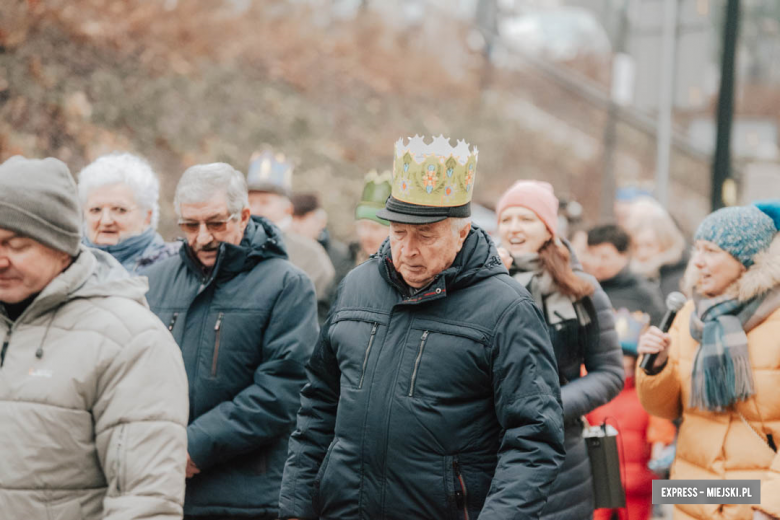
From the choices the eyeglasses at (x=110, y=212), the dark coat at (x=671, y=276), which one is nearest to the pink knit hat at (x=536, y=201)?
the eyeglasses at (x=110, y=212)

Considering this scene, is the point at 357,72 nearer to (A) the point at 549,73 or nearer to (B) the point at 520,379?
(A) the point at 549,73

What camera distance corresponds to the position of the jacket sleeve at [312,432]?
3420mm

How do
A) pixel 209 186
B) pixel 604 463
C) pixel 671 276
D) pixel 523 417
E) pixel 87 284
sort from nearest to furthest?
pixel 87 284 < pixel 523 417 < pixel 209 186 < pixel 604 463 < pixel 671 276

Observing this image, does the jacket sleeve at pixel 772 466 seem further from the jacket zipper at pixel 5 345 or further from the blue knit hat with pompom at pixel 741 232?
the jacket zipper at pixel 5 345

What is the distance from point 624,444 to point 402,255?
3.21m

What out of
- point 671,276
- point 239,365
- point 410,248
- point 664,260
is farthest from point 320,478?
point 664,260

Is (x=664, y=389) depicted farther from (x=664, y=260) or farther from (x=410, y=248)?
(x=664, y=260)

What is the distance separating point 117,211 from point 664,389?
2924 millimetres

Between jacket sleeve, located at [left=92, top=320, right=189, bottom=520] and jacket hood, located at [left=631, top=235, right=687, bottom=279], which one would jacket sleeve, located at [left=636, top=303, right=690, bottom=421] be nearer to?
jacket sleeve, located at [left=92, top=320, right=189, bottom=520]

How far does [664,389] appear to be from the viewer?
4.50 metres

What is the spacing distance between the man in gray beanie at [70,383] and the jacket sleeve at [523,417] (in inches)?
40.2

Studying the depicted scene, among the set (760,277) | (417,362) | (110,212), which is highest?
(110,212)

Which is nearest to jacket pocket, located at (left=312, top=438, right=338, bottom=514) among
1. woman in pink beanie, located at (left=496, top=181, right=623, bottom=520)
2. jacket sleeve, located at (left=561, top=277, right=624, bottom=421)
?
woman in pink beanie, located at (left=496, top=181, right=623, bottom=520)

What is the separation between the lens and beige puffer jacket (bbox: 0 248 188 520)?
257cm
